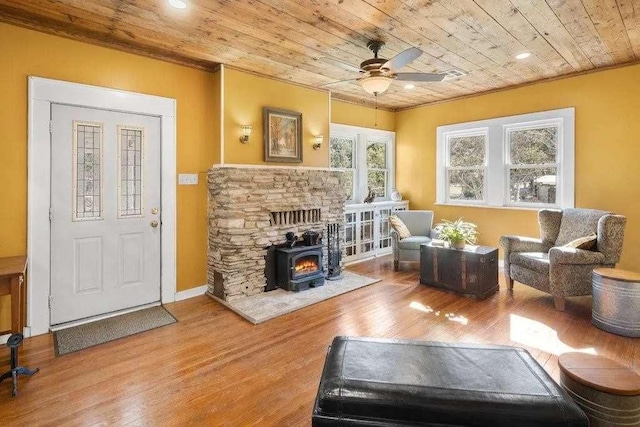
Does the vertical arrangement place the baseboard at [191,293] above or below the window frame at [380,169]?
below

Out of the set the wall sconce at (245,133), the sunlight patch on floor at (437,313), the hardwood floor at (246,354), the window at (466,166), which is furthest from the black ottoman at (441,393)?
the window at (466,166)

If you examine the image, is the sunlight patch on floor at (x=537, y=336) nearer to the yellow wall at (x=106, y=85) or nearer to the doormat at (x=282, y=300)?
the doormat at (x=282, y=300)

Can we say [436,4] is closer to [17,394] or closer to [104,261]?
[104,261]

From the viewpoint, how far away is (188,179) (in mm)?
4191

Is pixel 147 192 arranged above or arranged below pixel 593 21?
below

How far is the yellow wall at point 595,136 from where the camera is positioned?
4270mm

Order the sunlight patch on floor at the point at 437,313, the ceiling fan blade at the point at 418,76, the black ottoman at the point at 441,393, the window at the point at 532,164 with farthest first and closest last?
the window at the point at 532,164 < the sunlight patch on floor at the point at 437,313 < the ceiling fan blade at the point at 418,76 < the black ottoman at the point at 441,393

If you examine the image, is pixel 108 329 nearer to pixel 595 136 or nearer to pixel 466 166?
pixel 466 166

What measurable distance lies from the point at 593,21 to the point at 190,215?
463cm

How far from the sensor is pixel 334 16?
300 centimetres

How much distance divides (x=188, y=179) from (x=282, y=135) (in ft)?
4.52

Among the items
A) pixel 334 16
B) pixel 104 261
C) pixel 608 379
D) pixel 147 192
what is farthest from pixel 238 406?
pixel 334 16

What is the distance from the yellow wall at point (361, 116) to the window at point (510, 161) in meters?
1.06

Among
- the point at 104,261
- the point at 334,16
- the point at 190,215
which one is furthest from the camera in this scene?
the point at 190,215
